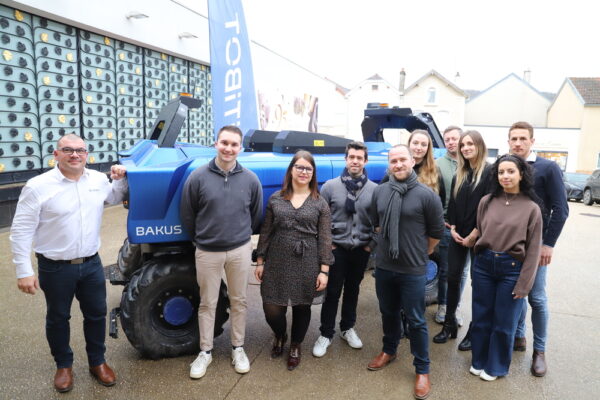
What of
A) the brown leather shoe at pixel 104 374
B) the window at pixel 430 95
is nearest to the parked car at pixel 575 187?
the window at pixel 430 95

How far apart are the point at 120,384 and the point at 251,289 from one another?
7.09 feet

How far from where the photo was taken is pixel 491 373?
3154mm

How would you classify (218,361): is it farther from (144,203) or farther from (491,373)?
(491,373)

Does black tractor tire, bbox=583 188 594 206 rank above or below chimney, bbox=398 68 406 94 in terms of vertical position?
below

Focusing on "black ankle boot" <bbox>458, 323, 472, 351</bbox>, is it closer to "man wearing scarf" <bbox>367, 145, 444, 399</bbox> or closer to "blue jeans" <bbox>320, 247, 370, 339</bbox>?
"man wearing scarf" <bbox>367, 145, 444, 399</bbox>

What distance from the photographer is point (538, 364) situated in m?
3.28

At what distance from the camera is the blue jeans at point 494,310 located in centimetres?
299

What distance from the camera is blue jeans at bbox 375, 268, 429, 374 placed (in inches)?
117

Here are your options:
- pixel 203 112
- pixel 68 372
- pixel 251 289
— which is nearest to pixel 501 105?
pixel 203 112

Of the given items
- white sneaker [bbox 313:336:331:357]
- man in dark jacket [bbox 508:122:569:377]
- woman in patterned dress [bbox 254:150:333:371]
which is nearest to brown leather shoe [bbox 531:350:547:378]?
man in dark jacket [bbox 508:122:569:377]

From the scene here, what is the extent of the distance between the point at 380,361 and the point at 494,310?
0.94 metres

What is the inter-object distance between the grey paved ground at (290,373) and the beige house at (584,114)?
29.7m

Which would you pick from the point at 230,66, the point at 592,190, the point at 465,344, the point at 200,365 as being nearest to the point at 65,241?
the point at 200,365

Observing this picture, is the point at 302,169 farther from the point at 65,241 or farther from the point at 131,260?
the point at 131,260
